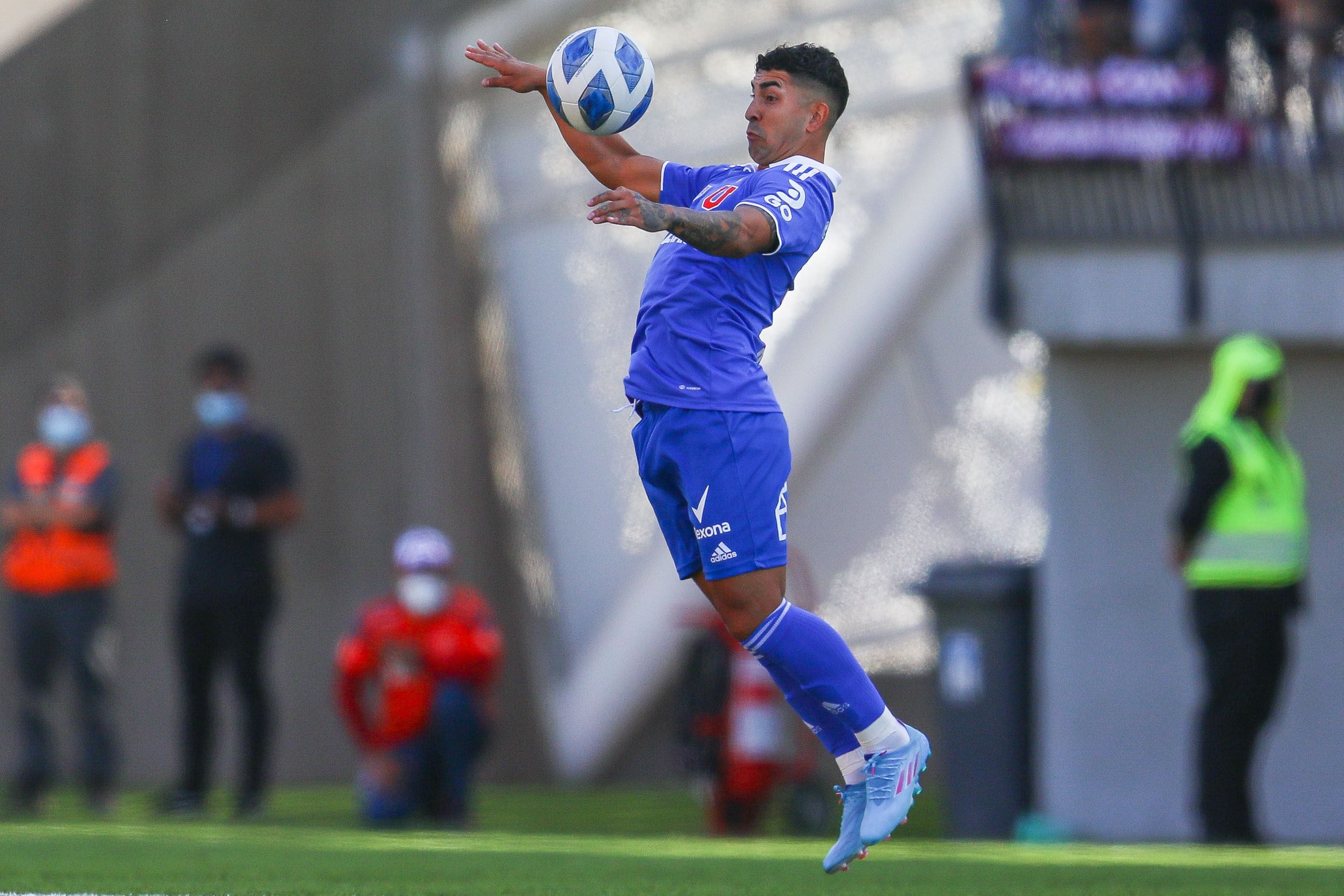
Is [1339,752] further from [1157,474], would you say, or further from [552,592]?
[552,592]

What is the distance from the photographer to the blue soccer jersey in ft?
17.4

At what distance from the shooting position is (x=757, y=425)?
537cm

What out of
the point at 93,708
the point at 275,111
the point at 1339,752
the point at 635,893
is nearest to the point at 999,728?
the point at 1339,752

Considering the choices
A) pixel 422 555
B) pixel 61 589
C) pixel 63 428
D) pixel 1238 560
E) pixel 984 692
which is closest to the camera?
pixel 1238 560

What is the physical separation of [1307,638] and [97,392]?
25.3ft

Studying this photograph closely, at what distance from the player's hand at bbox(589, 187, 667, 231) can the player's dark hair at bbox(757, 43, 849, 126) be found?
3.01ft

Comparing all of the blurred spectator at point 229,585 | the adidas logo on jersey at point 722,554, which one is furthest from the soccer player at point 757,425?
the blurred spectator at point 229,585

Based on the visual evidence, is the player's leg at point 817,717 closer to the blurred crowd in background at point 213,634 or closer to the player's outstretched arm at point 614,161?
the player's outstretched arm at point 614,161

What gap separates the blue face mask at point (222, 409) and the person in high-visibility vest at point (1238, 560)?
4658 mm

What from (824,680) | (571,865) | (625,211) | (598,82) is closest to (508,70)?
(598,82)

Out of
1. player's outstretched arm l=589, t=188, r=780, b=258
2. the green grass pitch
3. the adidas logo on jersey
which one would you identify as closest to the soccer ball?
player's outstretched arm l=589, t=188, r=780, b=258

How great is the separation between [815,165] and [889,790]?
5.29ft

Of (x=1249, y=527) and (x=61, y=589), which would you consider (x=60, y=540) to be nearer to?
(x=61, y=589)

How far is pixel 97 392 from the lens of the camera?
1376 centimetres
